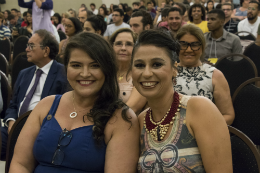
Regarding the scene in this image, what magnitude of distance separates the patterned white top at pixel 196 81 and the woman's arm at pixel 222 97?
0.04m

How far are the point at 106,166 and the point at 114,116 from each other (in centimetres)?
25

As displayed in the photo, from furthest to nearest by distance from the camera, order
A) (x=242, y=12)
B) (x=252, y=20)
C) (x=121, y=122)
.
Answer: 1. (x=242, y=12)
2. (x=252, y=20)
3. (x=121, y=122)

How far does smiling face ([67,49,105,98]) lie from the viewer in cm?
151

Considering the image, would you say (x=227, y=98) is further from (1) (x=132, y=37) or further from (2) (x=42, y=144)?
(2) (x=42, y=144)

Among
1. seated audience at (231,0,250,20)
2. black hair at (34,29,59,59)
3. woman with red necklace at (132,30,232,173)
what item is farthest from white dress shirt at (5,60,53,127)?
seated audience at (231,0,250,20)

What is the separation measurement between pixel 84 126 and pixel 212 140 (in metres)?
0.65

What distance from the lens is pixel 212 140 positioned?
3.91 feet

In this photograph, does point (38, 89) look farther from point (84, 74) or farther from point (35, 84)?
point (84, 74)

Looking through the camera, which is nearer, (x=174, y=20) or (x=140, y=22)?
(x=140, y=22)

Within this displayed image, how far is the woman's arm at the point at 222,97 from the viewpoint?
2.03m

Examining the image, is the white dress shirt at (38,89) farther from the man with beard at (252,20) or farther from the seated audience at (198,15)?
the man with beard at (252,20)

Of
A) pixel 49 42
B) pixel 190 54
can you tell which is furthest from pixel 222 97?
pixel 49 42

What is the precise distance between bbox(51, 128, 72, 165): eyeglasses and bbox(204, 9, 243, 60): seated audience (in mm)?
2838

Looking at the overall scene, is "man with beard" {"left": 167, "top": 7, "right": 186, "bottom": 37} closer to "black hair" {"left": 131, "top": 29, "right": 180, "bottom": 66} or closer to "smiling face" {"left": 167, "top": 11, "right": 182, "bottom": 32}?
"smiling face" {"left": 167, "top": 11, "right": 182, "bottom": 32}
